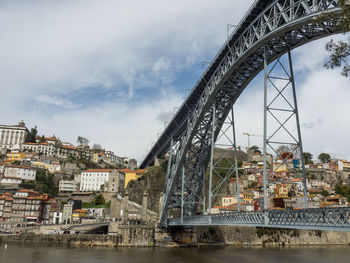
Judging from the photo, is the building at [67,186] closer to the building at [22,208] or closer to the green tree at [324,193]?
the building at [22,208]

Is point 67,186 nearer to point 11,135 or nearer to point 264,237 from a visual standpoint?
point 11,135

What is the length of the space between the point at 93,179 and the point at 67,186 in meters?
5.68

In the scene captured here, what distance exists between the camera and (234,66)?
22.5 meters

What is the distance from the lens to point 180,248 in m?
34.9

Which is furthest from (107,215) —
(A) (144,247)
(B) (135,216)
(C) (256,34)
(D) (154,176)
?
(C) (256,34)

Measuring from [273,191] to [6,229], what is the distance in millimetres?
42528

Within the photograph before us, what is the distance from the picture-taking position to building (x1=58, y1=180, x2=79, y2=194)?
2677 inches

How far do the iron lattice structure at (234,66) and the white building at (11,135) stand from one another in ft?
207

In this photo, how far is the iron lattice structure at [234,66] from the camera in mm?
15312

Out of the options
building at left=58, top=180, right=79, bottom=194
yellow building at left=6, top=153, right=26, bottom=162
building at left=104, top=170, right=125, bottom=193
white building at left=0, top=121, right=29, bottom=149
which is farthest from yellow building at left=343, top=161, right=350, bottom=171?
white building at left=0, top=121, right=29, bottom=149

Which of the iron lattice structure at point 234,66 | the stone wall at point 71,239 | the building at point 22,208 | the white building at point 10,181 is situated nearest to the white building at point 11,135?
the white building at point 10,181

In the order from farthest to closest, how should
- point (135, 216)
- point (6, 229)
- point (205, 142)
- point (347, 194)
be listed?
1. point (347, 194)
2. point (6, 229)
3. point (135, 216)
4. point (205, 142)

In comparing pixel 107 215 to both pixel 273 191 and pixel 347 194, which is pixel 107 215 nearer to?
pixel 273 191

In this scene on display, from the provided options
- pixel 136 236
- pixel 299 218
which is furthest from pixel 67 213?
pixel 299 218
